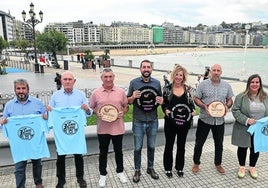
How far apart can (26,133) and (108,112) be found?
3.96ft

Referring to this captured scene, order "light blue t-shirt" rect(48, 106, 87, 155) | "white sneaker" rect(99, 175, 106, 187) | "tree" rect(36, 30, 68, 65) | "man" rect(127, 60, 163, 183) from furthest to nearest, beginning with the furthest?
"tree" rect(36, 30, 68, 65) < "white sneaker" rect(99, 175, 106, 187) < "man" rect(127, 60, 163, 183) < "light blue t-shirt" rect(48, 106, 87, 155)

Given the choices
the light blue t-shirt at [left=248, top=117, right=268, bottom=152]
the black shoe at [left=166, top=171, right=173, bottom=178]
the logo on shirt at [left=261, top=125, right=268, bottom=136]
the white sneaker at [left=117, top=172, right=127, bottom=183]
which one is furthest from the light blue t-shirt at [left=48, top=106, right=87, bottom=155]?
the logo on shirt at [left=261, top=125, right=268, bottom=136]

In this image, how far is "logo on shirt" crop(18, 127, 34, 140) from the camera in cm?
370

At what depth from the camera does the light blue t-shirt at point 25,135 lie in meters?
3.68

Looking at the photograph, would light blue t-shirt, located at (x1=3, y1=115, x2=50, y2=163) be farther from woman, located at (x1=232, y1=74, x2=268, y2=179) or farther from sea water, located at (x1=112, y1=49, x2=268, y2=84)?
sea water, located at (x1=112, y1=49, x2=268, y2=84)

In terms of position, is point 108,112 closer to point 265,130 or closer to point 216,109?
point 216,109

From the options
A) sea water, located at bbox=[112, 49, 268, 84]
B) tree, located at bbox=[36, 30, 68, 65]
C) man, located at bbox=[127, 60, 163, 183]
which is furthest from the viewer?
tree, located at bbox=[36, 30, 68, 65]

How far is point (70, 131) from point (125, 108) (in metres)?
0.91

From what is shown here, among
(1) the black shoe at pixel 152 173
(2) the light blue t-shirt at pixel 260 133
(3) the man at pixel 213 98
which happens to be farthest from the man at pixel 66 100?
(2) the light blue t-shirt at pixel 260 133

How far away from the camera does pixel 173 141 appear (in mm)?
4332

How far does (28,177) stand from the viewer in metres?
4.43

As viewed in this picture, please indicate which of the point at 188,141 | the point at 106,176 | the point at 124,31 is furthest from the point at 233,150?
the point at 124,31

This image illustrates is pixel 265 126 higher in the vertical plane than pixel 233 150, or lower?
higher

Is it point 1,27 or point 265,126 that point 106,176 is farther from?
point 1,27
